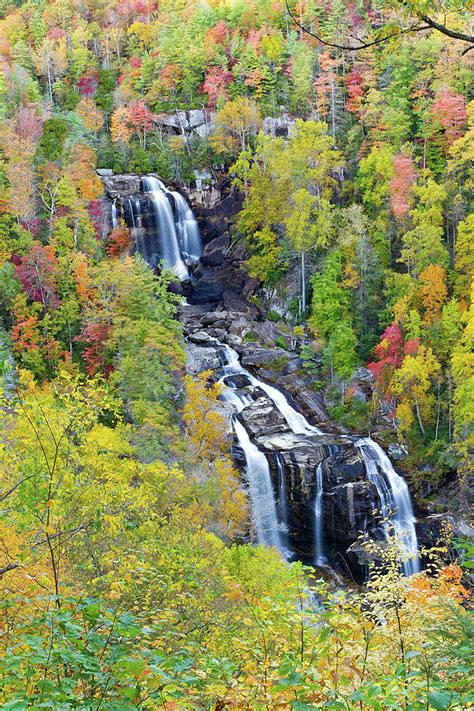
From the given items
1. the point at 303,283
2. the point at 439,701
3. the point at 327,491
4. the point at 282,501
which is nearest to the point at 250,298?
the point at 303,283

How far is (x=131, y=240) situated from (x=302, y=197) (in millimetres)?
11715

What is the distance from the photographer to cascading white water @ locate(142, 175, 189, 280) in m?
37.6

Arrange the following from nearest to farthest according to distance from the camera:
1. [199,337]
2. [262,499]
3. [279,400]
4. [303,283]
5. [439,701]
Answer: [439,701] < [262,499] < [279,400] < [199,337] < [303,283]

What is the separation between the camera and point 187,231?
3878 cm

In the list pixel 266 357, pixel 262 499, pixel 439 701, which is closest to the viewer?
pixel 439 701

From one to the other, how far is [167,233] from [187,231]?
1.59 meters

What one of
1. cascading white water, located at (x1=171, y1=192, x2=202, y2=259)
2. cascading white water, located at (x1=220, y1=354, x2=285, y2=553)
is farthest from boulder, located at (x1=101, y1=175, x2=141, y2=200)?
cascading white water, located at (x1=220, y1=354, x2=285, y2=553)

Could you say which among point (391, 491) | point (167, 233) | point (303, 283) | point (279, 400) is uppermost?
point (167, 233)

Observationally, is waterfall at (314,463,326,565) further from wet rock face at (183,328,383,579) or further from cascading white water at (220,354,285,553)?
cascading white water at (220,354,285,553)

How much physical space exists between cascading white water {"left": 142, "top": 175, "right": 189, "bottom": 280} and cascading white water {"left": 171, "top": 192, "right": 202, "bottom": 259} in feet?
1.51

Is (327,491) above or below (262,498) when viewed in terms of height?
above

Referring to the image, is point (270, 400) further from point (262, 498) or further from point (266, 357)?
point (262, 498)

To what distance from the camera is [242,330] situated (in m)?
32.5

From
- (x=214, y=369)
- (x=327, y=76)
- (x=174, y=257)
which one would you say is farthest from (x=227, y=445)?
(x=327, y=76)
